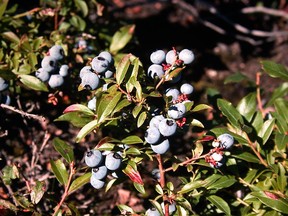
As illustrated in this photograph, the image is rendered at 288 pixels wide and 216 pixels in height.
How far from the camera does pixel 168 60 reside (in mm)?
1695

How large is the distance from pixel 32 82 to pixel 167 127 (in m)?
0.88

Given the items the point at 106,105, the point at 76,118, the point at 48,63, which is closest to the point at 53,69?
the point at 48,63

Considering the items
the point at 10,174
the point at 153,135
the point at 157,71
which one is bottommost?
the point at 10,174

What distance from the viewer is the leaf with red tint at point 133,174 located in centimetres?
159

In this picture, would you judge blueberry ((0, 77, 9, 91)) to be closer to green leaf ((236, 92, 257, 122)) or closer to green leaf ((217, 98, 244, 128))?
green leaf ((217, 98, 244, 128))

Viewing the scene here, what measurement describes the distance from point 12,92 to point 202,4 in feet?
7.06

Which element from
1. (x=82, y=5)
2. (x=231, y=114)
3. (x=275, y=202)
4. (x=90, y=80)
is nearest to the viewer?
(x=90, y=80)

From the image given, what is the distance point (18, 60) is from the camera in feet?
7.11

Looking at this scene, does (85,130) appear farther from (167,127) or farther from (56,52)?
(56,52)

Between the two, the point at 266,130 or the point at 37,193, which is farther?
the point at 266,130

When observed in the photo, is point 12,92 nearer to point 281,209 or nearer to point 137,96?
point 137,96

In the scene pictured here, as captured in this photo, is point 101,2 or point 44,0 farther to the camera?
point 101,2

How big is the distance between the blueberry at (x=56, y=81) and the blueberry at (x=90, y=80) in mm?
468

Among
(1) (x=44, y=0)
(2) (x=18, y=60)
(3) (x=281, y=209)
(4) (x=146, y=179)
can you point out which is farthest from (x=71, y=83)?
(3) (x=281, y=209)
